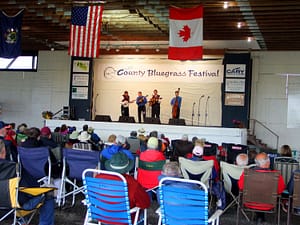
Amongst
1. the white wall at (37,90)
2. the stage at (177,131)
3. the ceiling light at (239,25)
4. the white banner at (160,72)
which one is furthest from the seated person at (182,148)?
the white wall at (37,90)

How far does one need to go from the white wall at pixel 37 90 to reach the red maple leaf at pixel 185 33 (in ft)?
31.2

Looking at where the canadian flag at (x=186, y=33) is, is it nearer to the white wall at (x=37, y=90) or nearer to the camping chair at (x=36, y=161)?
the camping chair at (x=36, y=161)

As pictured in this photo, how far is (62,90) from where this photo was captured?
56.8 feet

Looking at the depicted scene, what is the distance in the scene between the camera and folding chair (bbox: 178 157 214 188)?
5.19 metres

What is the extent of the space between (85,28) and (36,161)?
13.6ft

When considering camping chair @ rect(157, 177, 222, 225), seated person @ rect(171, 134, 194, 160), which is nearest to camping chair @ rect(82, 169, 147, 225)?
camping chair @ rect(157, 177, 222, 225)

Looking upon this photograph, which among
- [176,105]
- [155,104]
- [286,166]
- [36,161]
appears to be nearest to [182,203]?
[36,161]

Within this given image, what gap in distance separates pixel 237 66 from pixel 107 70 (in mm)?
5568

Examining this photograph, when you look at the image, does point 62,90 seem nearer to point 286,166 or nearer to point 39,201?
point 286,166

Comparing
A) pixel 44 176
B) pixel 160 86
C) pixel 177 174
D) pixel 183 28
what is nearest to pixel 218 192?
pixel 177 174

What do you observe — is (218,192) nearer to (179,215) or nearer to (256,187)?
(256,187)

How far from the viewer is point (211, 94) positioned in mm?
Answer: 15977

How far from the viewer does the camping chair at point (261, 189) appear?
4.51 metres

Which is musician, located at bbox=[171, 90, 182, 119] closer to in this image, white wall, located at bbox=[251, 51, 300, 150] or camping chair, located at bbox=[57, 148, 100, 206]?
white wall, located at bbox=[251, 51, 300, 150]
